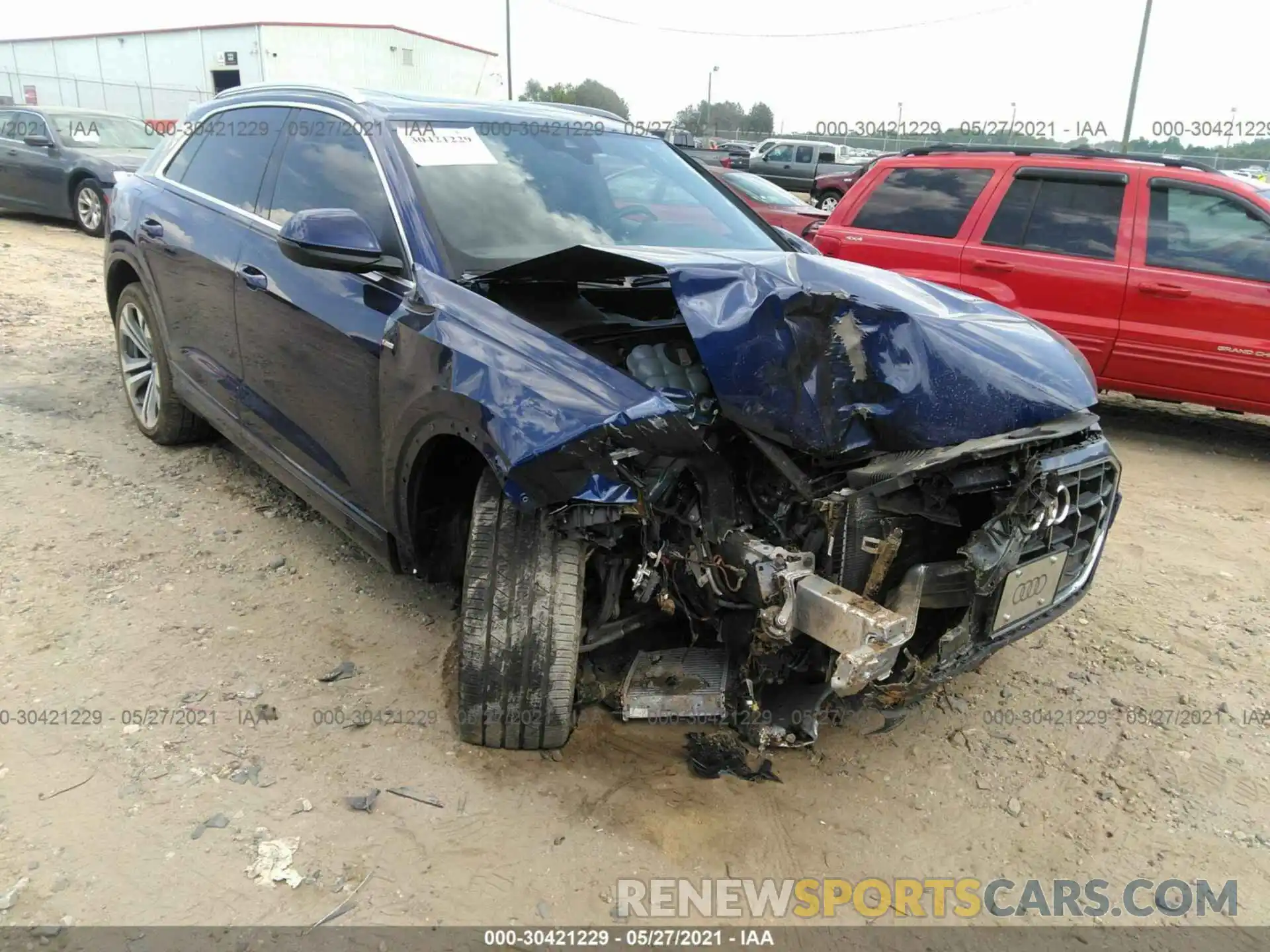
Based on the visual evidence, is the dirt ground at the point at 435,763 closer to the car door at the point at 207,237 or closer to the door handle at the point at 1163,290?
the car door at the point at 207,237

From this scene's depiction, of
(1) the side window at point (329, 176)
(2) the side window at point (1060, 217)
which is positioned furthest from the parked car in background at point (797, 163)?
(1) the side window at point (329, 176)

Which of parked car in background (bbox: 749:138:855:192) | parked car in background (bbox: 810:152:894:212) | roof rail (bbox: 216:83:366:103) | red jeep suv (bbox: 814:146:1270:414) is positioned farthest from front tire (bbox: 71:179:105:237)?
parked car in background (bbox: 749:138:855:192)

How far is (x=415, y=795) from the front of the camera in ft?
8.39

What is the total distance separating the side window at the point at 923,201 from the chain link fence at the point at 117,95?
110 feet

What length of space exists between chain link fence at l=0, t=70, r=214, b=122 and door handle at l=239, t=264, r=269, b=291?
115ft

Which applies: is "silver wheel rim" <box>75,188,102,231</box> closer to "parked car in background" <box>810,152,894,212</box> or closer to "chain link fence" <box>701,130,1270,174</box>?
"parked car in background" <box>810,152,894,212</box>

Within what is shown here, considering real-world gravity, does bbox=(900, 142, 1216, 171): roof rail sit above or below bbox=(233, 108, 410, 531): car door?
above

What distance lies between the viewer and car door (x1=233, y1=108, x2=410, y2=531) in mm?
2951

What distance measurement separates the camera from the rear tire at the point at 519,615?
251cm

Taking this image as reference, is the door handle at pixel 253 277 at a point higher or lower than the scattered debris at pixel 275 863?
higher

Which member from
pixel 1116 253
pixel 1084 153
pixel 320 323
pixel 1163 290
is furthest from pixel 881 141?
pixel 320 323

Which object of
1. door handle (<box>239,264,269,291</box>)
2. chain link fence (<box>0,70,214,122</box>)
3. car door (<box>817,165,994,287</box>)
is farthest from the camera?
chain link fence (<box>0,70,214,122</box>)

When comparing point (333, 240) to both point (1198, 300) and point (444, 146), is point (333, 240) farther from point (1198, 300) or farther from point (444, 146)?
point (1198, 300)

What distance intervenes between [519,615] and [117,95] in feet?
133
